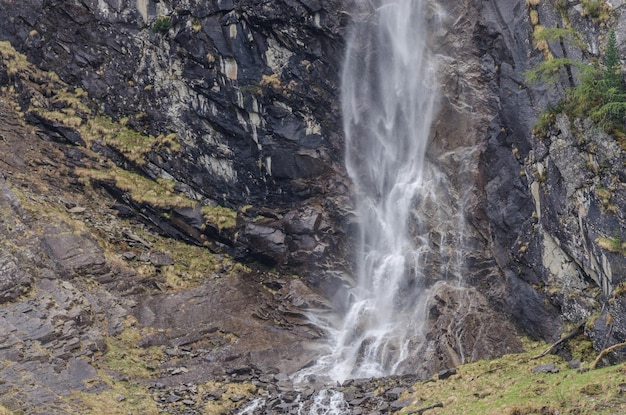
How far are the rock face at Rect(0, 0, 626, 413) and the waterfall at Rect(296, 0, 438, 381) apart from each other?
3.06 ft

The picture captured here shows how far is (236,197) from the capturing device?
36.0m

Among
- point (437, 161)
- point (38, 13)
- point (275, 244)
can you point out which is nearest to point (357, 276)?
point (275, 244)

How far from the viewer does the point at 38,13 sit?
123 feet

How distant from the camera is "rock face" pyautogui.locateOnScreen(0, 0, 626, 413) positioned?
2480 cm

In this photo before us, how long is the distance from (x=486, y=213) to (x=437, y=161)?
424 cm

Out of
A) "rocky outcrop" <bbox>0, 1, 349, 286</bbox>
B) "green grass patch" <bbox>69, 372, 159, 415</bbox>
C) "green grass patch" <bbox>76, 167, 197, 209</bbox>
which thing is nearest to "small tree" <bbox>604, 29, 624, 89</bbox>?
"rocky outcrop" <bbox>0, 1, 349, 286</bbox>

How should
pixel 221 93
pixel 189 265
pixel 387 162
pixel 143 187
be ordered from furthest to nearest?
pixel 221 93, pixel 143 187, pixel 387 162, pixel 189 265

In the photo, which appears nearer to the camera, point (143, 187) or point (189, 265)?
point (189, 265)

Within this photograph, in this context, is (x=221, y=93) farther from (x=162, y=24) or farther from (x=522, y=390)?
(x=522, y=390)

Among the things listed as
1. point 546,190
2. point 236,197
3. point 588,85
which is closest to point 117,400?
point 236,197

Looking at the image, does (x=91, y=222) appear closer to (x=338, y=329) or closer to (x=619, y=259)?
(x=338, y=329)

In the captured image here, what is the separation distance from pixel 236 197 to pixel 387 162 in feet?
29.3

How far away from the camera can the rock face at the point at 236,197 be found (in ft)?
81.4

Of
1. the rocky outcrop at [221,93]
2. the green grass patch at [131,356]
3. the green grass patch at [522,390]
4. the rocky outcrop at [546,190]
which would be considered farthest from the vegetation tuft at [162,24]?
the green grass patch at [522,390]
